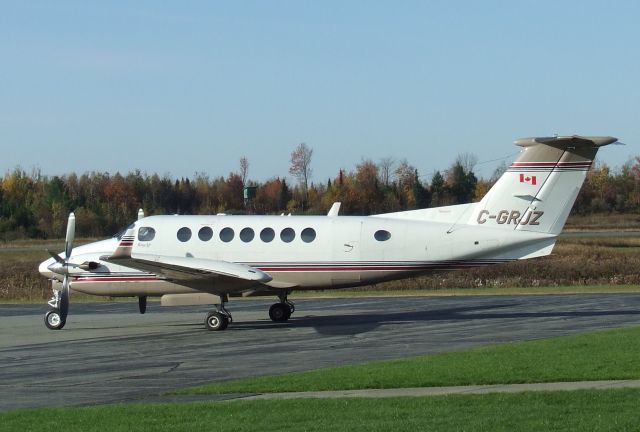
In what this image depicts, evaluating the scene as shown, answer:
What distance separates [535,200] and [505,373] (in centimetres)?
1172

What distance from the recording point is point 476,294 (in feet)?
136

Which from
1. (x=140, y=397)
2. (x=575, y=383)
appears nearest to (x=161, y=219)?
(x=140, y=397)

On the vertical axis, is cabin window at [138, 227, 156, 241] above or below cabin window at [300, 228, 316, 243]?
above

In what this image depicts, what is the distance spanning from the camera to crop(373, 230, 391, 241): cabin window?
28.2 meters

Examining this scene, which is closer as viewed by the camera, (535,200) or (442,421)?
(442,421)

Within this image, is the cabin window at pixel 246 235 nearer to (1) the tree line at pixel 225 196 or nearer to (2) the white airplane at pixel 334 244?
(2) the white airplane at pixel 334 244

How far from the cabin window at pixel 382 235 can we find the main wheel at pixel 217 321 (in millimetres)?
4713

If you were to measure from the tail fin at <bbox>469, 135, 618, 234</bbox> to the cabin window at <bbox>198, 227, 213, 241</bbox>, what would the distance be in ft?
24.8

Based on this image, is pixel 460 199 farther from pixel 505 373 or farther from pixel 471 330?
pixel 505 373

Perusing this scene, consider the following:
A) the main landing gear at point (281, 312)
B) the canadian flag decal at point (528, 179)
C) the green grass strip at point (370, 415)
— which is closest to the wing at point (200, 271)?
the main landing gear at point (281, 312)

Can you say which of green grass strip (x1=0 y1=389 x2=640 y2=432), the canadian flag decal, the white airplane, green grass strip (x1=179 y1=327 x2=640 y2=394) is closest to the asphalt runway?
the white airplane

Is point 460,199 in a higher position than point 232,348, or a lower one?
higher

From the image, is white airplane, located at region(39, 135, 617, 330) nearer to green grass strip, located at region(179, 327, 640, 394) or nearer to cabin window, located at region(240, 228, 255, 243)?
cabin window, located at region(240, 228, 255, 243)

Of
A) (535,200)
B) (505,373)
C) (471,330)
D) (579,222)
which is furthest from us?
(579,222)
